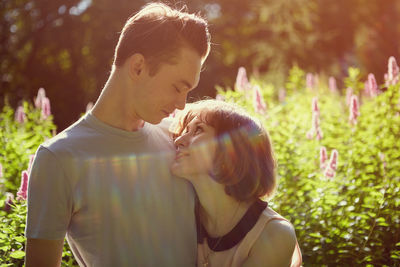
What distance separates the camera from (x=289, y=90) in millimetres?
6699

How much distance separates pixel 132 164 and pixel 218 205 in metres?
0.52

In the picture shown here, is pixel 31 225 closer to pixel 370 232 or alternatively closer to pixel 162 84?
pixel 162 84

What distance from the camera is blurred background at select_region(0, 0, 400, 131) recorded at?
55.5ft

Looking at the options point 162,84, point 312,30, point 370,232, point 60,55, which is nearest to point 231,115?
point 162,84

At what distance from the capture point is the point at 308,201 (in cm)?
438

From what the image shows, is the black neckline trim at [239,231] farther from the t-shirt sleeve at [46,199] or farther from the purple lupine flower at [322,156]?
the purple lupine flower at [322,156]

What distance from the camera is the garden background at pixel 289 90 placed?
13.3 feet

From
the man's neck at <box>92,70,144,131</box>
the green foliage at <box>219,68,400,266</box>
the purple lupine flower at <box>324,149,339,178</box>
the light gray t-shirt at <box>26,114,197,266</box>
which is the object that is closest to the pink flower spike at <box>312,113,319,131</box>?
the green foliage at <box>219,68,400,266</box>

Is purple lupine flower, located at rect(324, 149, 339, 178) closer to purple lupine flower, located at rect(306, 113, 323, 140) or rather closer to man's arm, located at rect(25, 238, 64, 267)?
purple lupine flower, located at rect(306, 113, 323, 140)

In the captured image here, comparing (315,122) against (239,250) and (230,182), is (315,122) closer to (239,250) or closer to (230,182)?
(230,182)

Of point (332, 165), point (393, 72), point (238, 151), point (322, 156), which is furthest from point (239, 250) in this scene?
point (393, 72)

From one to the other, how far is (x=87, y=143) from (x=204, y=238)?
0.84 meters

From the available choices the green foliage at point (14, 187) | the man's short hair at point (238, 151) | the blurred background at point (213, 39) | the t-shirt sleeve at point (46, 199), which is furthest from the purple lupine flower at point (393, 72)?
the blurred background at point (213, 39)

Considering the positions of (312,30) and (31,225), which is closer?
(31,225)
